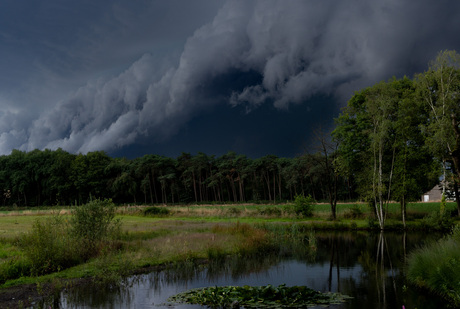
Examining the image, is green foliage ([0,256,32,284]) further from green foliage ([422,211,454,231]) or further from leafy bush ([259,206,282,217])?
green foliage ([422,211,454,231])

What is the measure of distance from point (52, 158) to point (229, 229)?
98838mm

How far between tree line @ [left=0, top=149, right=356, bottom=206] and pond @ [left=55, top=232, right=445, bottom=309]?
68.1m

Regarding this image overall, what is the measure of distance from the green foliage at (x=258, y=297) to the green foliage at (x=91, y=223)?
8652 mm

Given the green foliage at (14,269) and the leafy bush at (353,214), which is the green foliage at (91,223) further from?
the leafy bush at (353,214)

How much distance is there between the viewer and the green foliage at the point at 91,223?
63.4ft

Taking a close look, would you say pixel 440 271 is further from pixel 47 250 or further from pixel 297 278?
pixel 47 250

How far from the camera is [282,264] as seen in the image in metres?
19.5

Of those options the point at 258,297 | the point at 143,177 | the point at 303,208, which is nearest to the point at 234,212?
the point at 303,208

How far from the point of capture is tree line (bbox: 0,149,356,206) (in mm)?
95812

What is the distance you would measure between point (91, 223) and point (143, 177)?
8894cm

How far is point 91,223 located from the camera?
773 inches

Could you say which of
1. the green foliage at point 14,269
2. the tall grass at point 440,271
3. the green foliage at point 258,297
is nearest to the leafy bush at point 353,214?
→ the tall grass at point 440,271

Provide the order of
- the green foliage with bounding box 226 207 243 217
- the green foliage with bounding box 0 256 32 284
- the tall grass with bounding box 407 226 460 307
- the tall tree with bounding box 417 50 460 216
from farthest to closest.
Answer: the green foliage with bounding box 226 207 243 217 → the tall tree with bounding box 417 50 460 216 → the green foliage with bounding box 0 256 32 284 → the tall grass with bounding box 407 226 460 307

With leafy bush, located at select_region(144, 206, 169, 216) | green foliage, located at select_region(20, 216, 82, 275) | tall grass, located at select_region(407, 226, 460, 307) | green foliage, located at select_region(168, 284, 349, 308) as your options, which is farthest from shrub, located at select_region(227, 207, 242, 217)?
green foliage, located at select_region(168, 284, 349, 308)
